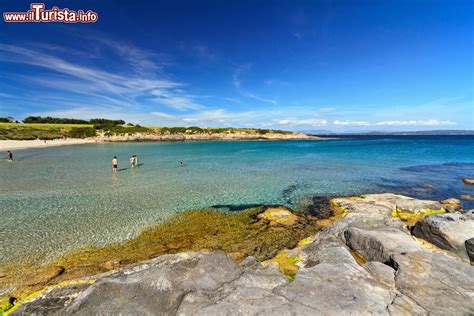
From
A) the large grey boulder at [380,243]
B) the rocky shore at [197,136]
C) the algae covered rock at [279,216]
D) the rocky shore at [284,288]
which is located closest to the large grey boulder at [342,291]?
the rocky shore at [284,288]

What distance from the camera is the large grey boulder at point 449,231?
324 inches

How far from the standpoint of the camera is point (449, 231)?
8641 millimetres

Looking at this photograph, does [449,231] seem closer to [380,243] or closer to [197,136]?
[380,243]

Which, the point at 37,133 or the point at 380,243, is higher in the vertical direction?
the point at 37,133

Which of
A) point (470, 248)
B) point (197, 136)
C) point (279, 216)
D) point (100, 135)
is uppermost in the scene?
point (100, 135)

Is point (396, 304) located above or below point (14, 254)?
above

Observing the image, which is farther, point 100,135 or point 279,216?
point 100,135

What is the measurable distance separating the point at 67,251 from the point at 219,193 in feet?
35.9

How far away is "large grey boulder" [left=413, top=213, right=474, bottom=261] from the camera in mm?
8234

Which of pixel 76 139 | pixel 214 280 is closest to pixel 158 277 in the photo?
pixel 214 280

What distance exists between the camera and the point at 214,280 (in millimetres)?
5820

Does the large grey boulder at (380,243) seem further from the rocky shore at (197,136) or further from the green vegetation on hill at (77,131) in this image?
the rocky shore at (197,136)

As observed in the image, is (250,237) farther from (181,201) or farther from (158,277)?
(181,201)

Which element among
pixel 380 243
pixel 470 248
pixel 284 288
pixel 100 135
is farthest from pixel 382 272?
pixel 100 135
